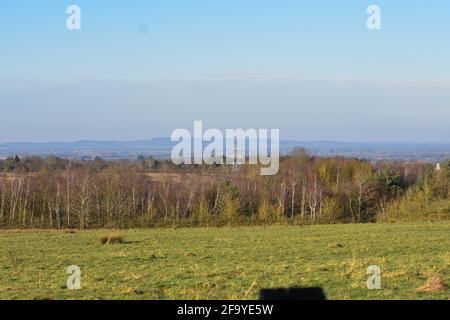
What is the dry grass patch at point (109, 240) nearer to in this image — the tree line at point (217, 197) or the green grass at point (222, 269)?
the green grass at point (222, 269)

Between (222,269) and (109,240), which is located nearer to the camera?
(222,269)

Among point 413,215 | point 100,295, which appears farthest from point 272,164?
point 100,295

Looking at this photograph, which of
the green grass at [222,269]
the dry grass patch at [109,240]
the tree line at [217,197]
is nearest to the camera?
the green grass at [222,269]

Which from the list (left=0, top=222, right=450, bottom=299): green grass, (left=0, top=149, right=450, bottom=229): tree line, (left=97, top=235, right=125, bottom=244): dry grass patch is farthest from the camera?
(left=0, top=149, right=450, bottom=229): tree line

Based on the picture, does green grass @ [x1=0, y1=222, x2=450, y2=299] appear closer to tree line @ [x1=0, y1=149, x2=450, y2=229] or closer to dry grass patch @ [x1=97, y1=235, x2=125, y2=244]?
dry grass patch @ [x1=97, y1=235, x2=125, y2=244]

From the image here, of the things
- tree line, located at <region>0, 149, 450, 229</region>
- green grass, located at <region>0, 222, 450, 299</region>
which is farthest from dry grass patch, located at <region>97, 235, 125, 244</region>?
tree line, located at <region>0, 149, 450, 229</region>

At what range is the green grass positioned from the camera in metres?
12.3

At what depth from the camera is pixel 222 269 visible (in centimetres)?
1672

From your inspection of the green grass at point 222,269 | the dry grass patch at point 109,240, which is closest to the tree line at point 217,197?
the dry grass patch at point 109,240

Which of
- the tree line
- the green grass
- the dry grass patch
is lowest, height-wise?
the tree line

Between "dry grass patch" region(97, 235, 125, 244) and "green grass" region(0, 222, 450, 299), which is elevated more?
"green grass" region(0, 222, 450, 299)

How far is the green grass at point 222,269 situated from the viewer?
12336 millimetres

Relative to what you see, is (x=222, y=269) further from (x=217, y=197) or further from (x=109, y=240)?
(x=217, y=197)

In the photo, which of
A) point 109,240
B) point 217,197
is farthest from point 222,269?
point 217,197
